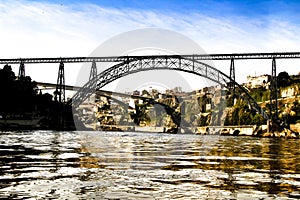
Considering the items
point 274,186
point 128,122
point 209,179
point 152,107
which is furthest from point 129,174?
point 152,107

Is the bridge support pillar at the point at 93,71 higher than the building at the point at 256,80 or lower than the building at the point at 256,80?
lower

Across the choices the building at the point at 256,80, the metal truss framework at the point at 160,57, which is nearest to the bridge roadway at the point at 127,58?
the metal truss framework at the point at 160,57

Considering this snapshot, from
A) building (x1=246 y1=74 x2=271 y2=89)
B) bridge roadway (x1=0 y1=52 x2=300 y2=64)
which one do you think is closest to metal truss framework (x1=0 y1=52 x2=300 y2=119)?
bridge roadway (x1=0 y1=52 x2=300 y2=64)

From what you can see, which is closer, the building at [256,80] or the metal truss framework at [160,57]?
the metal truss framework at [160,57]

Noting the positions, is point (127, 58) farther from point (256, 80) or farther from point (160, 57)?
point (256, 80)

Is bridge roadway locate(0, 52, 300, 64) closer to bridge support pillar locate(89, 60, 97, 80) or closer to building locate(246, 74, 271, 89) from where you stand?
bridge support pillar locate(89, 60, 97, 80)

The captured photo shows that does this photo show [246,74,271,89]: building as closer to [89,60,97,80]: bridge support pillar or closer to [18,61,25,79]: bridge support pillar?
[89,60,97,80]: bridge support pillar

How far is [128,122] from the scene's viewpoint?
142750 mm

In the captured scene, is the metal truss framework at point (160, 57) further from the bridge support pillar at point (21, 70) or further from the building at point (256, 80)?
the building at point (256, 80)

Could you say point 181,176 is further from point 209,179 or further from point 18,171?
point 18,171

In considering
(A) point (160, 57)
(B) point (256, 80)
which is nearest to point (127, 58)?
(A) point (160, 57)

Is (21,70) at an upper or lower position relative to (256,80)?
lower

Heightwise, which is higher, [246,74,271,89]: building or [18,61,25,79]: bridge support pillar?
[246,74,271,89]: building

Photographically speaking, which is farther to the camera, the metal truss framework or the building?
the building
